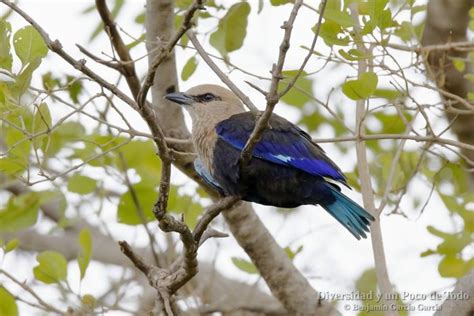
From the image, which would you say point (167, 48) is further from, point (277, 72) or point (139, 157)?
point (139, 157)

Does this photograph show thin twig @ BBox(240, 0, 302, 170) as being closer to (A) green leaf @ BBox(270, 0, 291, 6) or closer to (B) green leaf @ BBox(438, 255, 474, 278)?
(A) green leaf @ BBox(270, 0, 291, 6)

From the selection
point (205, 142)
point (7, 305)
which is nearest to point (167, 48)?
point (205, 142)

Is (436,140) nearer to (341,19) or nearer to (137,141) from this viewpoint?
(341,19)

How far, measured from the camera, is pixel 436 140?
4.14 meters

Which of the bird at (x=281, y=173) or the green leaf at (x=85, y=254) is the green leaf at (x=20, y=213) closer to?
the green leaf at (x=85, y=254)

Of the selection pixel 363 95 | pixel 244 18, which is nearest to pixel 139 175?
pixel 244 18

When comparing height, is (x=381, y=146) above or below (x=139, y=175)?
above

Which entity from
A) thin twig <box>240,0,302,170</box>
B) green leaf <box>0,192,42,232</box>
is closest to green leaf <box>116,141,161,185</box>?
green leaf <box>0,192,42,232</box>

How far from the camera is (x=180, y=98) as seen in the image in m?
4.96

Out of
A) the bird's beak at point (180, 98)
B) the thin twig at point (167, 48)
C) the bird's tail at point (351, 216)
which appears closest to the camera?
the thin twig at point (167, 48)

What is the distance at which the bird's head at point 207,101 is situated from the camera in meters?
4.82

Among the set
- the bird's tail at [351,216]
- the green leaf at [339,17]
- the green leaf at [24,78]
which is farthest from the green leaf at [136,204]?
the green leaf at [339,17]

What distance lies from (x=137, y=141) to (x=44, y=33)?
198 cm

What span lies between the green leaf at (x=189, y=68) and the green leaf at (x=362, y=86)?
42.3 inches
